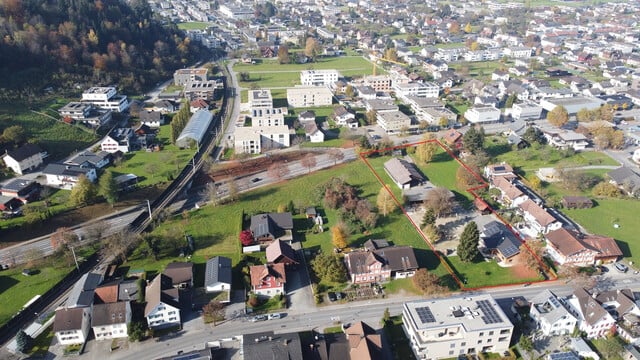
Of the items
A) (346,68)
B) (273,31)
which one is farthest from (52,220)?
(273,31)

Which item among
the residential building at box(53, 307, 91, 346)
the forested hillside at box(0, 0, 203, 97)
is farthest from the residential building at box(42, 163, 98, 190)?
the forested hillside at box(0, 0, 203, 97)

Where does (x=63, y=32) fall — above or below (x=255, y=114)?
above

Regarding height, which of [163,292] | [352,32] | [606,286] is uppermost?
[352,32]

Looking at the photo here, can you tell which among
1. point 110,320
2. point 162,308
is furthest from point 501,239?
point 110,320

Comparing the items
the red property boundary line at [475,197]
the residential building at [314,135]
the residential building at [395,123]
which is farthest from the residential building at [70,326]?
the residential building at [395,123]

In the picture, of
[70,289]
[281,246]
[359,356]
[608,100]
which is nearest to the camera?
[359,356]

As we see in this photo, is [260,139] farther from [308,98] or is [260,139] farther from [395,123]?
[308,98]

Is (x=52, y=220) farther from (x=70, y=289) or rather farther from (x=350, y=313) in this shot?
(x=350, y=313)

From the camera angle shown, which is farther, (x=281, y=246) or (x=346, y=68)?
(x=346, y=68)
